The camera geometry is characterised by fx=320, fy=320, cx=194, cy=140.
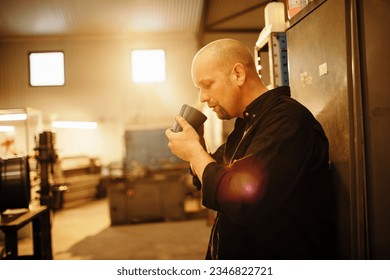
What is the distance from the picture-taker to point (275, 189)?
2.34 ft

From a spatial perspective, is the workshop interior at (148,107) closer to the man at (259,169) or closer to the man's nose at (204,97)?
the man at (259,169)

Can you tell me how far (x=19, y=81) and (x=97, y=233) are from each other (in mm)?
2604

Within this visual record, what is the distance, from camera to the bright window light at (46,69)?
1.96 metres

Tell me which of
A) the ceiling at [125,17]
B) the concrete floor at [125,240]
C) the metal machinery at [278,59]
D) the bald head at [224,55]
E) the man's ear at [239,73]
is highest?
the ceiling at [125,17]

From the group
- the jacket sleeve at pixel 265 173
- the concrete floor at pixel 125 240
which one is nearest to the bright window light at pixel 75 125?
the concrete floor at pixel 125 240

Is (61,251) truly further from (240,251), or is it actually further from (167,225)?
(240,251)

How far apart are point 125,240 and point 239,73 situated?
3.21m

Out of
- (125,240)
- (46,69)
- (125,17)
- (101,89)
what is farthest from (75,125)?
(46,69)

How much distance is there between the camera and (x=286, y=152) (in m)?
0.71

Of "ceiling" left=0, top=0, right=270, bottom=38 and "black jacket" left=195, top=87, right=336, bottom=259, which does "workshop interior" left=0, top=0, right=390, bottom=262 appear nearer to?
"ceiling" left=0, top=0, right=270, bottom=38

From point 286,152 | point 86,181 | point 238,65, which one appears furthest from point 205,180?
point 86,181

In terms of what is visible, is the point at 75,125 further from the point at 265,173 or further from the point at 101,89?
the point at 265,173

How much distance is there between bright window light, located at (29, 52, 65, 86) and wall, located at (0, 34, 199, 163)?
8 centimetres

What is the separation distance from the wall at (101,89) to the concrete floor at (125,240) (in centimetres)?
116
